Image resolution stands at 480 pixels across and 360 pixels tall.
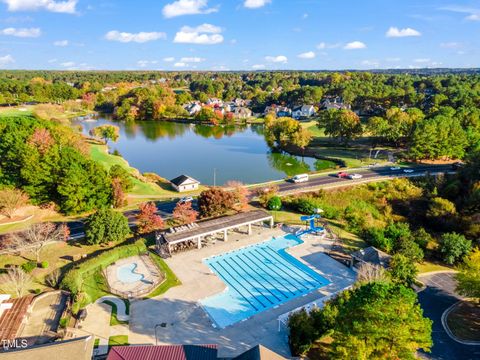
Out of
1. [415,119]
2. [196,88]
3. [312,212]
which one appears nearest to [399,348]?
[312,212]

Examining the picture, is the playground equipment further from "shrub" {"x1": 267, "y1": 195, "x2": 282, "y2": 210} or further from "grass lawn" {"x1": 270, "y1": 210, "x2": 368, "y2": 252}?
"shrub" {"x1": 267, "y1": 195, "x2": 282, "y2": 210}

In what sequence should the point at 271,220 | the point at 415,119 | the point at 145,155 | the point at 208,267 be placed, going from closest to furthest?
1. the point at 208,267
2. the point at 271,220
3. the point at 415,119
4. the point at 145,155

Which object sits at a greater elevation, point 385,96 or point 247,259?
point 385,96

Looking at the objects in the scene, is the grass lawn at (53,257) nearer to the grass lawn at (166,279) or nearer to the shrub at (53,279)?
the shrub at (53,279)

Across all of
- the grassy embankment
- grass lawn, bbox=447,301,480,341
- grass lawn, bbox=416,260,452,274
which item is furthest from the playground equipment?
grass lawn, bbox=447,301,480,341

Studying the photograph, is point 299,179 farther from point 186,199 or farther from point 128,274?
point 128,274

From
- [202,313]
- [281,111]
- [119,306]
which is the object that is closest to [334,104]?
[281,111]

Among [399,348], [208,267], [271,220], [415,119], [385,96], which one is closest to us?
[399,348]

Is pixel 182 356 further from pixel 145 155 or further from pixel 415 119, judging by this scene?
pixel 415 119
